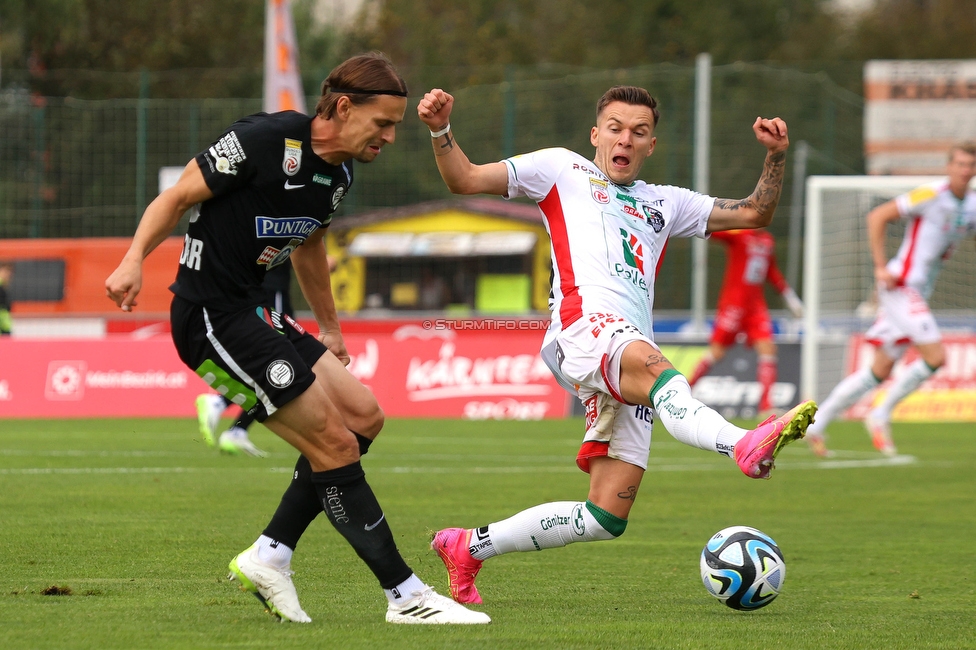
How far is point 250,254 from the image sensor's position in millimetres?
4941

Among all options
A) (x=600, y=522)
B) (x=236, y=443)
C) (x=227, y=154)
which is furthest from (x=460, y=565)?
(x=236, y=443)

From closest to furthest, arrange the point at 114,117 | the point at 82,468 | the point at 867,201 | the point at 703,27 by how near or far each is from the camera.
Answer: the point at 82,468, the point at 867,201, the point at 114,117, the point at 703,27

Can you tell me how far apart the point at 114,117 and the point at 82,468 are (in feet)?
61.6

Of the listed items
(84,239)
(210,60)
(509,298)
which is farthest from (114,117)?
(210,60)

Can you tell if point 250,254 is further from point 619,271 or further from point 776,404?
point 776,404

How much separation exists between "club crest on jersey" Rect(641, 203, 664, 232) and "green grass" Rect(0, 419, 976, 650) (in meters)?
1.50

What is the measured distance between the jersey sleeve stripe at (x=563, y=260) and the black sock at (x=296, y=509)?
116 cm

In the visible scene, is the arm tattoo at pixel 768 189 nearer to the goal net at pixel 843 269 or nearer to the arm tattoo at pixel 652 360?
the arm tattoo at pixel 652 360

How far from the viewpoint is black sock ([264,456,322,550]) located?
16.8 ft

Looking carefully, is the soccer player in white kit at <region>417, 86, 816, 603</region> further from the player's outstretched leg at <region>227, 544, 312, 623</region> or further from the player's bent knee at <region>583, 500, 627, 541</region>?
the player's outstretched leg at <region>227, 544, 312, 623</region>

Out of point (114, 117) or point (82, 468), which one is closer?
point (82, 468)

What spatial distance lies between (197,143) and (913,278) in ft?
60.8

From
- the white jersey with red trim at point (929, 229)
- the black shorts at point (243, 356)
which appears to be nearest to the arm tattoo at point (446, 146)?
the black shorts at point (243, 356)

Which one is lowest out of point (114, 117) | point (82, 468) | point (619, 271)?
A: point (82, 468)
